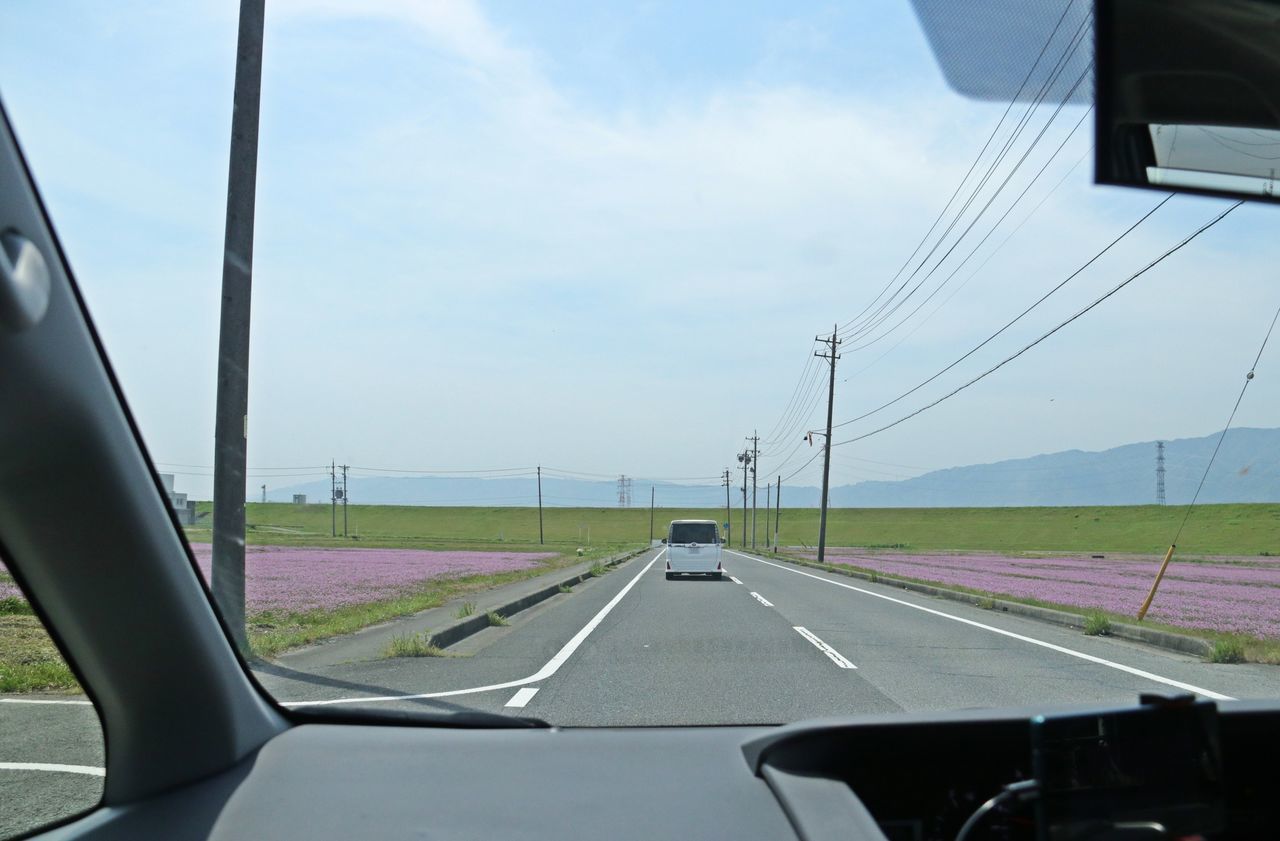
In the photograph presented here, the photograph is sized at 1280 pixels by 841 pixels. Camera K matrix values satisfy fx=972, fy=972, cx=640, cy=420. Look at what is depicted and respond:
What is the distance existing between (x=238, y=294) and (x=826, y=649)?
247 inches

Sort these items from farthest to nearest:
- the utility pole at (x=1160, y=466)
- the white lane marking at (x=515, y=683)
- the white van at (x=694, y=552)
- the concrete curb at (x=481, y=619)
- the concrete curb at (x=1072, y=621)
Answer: the utility pole at (x=1160, y=466)
the white van at (x=694, y=552)
the concrete curb at (x=1072, y=621)
the concrete curb at (x=481, y=619)
the white lane marking at (x=515, y=683)

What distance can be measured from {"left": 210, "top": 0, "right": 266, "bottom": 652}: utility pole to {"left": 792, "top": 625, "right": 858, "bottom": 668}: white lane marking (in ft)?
16.3

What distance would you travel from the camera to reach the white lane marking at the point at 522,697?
6182 mm

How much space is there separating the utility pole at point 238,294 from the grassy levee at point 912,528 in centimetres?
4805

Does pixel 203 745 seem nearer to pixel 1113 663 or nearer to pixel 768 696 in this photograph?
pixel 768 696

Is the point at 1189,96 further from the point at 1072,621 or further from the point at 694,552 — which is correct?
the point at 694,552

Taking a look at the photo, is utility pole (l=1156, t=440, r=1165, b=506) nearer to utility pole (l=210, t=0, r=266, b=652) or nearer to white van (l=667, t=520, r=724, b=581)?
white van (l=667, t=520, r=724, b=581)

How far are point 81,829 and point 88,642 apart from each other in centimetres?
41

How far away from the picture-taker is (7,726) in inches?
153

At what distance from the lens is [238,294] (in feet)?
28.0

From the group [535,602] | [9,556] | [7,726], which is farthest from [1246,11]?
[535,602]

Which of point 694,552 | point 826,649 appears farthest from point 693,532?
point 826,649

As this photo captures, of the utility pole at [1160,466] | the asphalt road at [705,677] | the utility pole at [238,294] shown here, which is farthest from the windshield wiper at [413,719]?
the utility pole at [1160,466]

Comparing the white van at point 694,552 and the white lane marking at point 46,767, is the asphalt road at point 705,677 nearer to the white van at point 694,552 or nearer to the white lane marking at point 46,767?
the white lane marking at point 46,767
